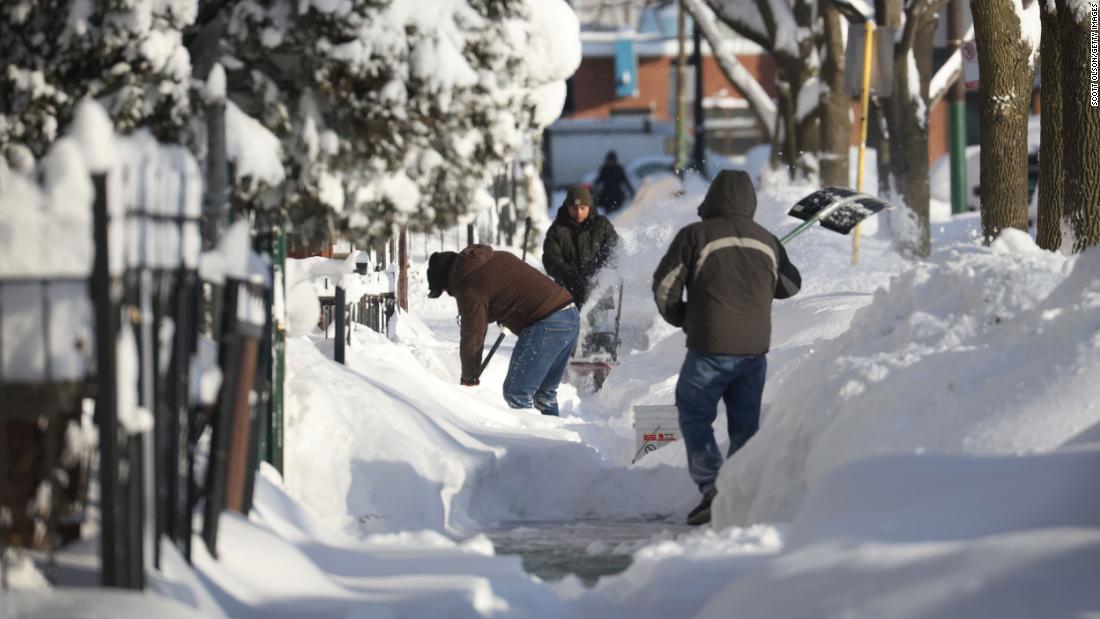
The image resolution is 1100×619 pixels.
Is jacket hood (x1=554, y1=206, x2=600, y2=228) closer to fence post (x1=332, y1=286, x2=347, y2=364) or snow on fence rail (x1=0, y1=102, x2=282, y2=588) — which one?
fence post (x1=332, y1=286, x2=347, y2=364)

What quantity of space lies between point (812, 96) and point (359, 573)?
17.7 metres

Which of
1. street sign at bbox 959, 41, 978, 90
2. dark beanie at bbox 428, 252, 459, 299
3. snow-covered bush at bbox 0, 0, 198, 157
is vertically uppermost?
street sign at bbox 959, 41, 978, 90

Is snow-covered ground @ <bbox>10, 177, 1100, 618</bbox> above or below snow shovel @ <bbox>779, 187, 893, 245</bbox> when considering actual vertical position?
below

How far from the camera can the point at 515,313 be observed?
37.7 feet

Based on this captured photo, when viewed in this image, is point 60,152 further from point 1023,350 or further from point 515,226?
point 515,226

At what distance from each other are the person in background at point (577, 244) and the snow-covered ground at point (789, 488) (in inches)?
92.6

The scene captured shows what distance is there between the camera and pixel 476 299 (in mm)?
11078

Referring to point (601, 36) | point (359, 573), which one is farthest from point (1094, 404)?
point (601, 36)

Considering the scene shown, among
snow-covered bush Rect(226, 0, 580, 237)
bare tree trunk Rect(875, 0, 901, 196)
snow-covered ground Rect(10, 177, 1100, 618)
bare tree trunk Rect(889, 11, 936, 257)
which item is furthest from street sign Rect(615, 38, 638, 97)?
snow-covered bush Rect(226, 0, 580, 237)

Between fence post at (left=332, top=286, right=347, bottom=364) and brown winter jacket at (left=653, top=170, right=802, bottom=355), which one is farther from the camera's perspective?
fence post at (left=332, top=286, right=347, bottom=364)

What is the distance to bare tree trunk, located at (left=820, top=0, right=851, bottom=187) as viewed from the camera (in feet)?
74.4

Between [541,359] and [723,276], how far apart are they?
3.08 metres

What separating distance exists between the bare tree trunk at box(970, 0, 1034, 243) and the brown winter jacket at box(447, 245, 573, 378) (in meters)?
3.75

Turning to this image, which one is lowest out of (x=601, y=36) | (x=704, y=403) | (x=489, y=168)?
(x=704, y=403)
